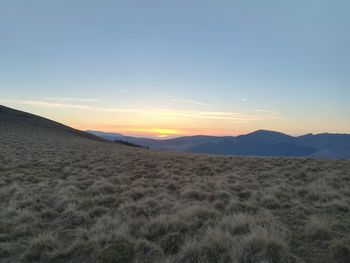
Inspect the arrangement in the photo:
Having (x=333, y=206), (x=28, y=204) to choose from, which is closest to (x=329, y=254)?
(x=333, y=206)

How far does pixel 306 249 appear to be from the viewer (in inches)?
246

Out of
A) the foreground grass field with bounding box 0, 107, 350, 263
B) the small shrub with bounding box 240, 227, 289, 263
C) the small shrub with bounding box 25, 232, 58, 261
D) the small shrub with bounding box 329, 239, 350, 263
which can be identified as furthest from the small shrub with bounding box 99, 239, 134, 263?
the small shrub with bounding box 329, 239, 350, 263

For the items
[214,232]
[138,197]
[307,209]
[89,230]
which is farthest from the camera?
[138,197]

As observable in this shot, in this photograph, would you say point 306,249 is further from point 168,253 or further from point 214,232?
point 168,253

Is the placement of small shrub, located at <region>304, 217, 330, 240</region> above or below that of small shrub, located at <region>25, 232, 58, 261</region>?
above

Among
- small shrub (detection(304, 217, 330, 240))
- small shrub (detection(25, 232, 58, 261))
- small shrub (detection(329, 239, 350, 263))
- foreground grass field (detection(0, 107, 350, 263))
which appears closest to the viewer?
small shrub (detection(329, 239, 350, 263))

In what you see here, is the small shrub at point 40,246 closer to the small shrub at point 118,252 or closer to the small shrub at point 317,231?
the small shrub at point 118,252

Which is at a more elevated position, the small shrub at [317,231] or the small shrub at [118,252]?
the small shrub at [317,231]

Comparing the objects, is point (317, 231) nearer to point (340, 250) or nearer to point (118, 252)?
point (340, 250)

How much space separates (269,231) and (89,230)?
4.34 meters

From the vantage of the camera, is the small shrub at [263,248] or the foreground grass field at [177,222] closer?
the small shrub at [263,248]

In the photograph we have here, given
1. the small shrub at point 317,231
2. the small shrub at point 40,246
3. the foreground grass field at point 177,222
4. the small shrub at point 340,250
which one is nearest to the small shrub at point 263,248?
the foreground grass field at point 177,222

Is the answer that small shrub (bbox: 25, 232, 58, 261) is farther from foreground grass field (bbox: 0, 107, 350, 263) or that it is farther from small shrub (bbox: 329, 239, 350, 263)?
small shrub (bbox: 329, 239, 350, 263)

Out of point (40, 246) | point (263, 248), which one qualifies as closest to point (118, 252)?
point (40, 246)
